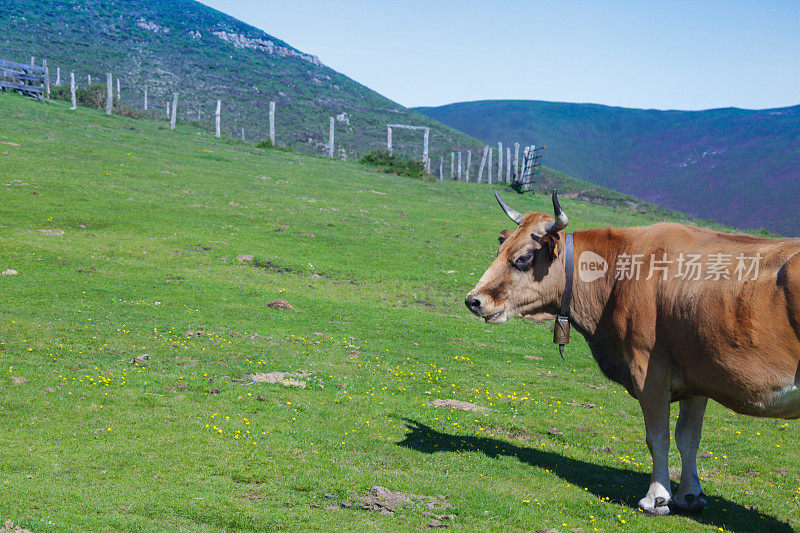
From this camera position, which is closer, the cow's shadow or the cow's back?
the cow's back

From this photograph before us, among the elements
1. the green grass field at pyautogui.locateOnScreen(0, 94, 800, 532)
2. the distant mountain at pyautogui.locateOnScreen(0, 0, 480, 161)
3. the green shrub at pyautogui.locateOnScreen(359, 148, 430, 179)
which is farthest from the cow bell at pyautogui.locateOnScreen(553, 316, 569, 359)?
the distant mountain at pyautogui.locateOnScreen(0, 0, 480, 161)

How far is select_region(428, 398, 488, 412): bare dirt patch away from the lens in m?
12.5

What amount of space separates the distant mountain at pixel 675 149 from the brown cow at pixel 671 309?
7741 centimetres

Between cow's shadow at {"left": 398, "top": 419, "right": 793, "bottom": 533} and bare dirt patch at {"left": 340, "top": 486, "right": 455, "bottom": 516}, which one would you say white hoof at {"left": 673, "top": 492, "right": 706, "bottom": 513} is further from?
bare dirt patch at {"left": 340, "top": 486, "right": 455, "bottom": 516}

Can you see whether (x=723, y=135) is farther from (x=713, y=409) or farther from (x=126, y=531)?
(x=126, y=531)

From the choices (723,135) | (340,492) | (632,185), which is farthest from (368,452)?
(723,135)

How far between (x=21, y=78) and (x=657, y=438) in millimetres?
59786

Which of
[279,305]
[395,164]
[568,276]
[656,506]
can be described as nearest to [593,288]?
[568,276]

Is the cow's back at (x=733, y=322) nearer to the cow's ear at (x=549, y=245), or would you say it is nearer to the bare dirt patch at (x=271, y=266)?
the cow's ear at (x=549, y=245)

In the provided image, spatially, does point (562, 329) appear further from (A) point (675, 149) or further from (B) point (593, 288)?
(A) point (675, 149)

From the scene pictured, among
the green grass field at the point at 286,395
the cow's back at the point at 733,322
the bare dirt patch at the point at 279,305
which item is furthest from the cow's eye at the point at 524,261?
the bare dirt patch at the point at 279,305

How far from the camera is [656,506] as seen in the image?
299 inches

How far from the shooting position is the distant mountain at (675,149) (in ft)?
288

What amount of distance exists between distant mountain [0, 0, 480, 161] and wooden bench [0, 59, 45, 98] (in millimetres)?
21638
